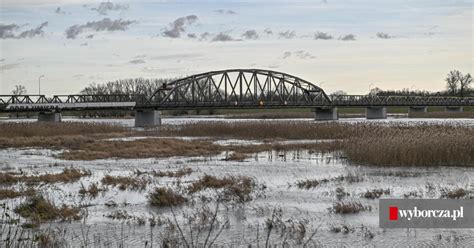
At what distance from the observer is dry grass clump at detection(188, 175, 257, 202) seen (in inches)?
863

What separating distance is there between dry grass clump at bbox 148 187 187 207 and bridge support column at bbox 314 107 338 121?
109731 millimetres

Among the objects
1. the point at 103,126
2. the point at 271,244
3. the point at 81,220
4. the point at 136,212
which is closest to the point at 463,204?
the point at 271,244

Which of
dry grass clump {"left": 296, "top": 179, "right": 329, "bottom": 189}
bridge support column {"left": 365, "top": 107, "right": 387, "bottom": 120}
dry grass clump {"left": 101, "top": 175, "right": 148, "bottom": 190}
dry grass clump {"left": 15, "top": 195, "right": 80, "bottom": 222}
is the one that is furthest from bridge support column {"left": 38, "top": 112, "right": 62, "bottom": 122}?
dry grass clump {"left": 15, "top": 195, "right": 80, "bottom": 222}

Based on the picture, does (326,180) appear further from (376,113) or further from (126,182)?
(376,113)

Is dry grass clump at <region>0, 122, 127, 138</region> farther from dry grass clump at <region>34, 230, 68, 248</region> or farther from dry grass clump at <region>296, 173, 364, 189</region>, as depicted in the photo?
dry grass clump at <region>34, 230, 68, 248</region>

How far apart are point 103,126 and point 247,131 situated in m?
22.3

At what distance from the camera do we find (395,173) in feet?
92.1

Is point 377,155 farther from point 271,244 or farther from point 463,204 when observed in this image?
point 271,244

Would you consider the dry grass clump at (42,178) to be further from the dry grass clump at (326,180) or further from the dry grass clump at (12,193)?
the dry grass clump at (326,180)

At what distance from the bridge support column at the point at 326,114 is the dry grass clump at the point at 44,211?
4415 inches

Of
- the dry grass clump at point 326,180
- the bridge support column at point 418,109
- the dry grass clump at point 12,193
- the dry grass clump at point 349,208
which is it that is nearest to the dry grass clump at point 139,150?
the dry grass clump at point 326,180

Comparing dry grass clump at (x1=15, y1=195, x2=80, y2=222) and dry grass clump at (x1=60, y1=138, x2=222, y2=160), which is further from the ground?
dry grass clump at (x1=15, y1=195, x2=80, y2=222)

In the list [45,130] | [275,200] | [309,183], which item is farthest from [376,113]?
[275,200]

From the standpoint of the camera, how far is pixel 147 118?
112875 mm
